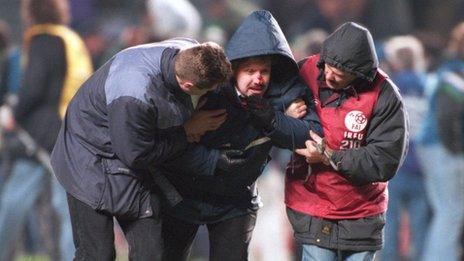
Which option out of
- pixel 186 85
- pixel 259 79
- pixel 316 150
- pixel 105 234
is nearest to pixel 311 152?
pixel 316 150

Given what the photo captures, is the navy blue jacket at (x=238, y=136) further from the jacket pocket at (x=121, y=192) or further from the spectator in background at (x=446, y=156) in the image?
the spectator in background at (x=446, y=156)

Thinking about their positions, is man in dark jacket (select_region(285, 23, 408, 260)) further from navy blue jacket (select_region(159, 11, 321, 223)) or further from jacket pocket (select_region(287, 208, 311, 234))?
navy blue jacket (select_region(159, 11, 321, 223))

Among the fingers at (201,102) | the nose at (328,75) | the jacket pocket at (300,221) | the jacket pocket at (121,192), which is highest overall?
the nose at (328,75)

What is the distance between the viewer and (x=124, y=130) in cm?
670

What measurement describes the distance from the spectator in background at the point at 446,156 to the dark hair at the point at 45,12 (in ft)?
9.40

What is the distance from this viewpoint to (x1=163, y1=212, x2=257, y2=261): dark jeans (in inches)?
289

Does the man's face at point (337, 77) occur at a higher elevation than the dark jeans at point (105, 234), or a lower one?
higher

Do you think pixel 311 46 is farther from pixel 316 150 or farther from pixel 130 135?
pixel 130 135

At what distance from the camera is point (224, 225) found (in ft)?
24.2

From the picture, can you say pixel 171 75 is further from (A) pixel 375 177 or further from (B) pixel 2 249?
(B) pixel 2 249

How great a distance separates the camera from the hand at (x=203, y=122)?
6.98m

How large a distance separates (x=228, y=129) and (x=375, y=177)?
784 mm

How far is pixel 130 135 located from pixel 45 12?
12.2 feet

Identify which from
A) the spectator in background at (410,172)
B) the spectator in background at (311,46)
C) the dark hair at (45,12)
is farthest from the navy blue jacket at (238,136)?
the spectator in background at (410,172)
